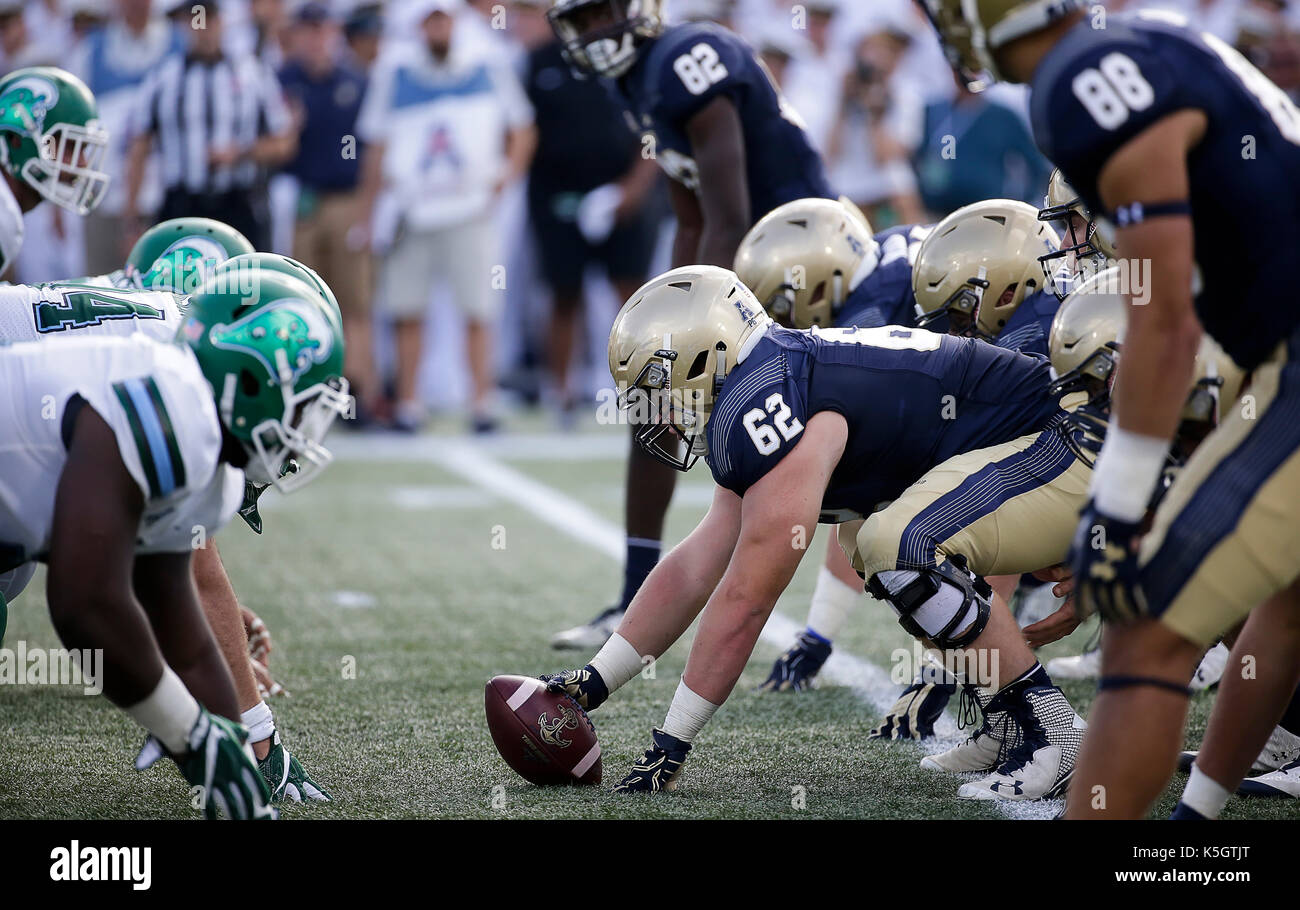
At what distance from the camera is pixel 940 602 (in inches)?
127

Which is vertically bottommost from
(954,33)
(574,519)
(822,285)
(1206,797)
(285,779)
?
(574,519)

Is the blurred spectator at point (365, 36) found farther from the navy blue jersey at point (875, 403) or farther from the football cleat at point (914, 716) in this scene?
the football cleat at point (914, 716)

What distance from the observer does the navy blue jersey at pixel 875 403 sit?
3.29 meters

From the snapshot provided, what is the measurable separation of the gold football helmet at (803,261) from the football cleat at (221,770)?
6.88 ft

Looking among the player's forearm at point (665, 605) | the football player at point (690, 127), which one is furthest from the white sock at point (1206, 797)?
the football player at point (690, 127)

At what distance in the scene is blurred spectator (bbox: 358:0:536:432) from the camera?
9883 millimetres

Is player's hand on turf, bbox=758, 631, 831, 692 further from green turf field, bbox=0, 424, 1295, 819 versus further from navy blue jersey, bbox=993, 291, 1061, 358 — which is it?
navy blue jersey, bbox=993, 291, 1061, 358

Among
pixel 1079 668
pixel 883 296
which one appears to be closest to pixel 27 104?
pixel 883 296

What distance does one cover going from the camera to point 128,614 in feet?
8.30

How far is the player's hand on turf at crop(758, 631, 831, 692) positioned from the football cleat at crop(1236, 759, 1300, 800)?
134cm

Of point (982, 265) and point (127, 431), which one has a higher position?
point (982, 265)

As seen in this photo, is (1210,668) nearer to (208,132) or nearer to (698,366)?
(698,366)

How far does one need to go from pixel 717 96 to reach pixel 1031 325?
130cm

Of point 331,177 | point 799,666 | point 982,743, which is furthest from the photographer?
point 331,177
